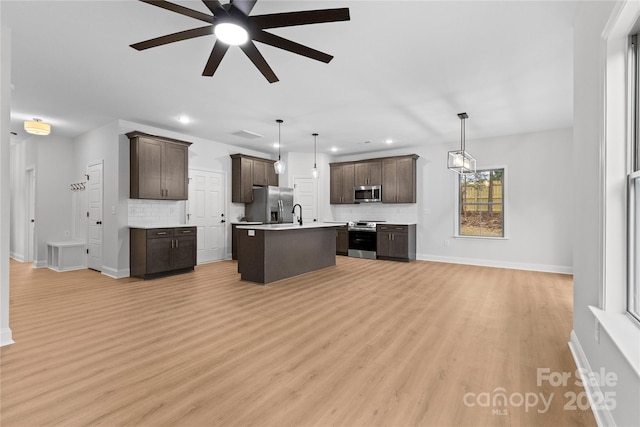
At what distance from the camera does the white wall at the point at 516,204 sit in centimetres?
576

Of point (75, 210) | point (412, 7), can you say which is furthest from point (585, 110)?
point (75, 210)

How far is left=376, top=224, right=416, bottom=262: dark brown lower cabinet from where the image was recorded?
687 centimetres

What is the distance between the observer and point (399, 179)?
736 cm

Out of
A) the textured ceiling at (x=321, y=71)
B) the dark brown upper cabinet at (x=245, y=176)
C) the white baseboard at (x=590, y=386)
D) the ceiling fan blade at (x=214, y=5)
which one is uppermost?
the textured ceiling at (x=321, y=71)

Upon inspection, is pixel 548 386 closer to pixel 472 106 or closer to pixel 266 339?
pixel 266 339

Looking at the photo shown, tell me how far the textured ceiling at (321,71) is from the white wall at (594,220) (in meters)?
0.60

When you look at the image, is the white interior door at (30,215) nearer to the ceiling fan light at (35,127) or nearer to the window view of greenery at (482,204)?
the ceiling fan light at (35,127)

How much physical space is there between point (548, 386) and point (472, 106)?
3.89 meters

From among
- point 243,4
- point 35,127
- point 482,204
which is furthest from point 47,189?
point 482,204

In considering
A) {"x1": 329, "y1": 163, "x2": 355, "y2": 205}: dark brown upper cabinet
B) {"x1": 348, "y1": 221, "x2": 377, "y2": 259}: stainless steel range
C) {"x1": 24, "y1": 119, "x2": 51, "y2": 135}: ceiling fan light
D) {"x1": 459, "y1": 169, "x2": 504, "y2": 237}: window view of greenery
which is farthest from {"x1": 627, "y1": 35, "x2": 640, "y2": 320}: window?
{"x1": 24, "y1": 119, "x2": 51, "y2": 135}: ceiling fan light

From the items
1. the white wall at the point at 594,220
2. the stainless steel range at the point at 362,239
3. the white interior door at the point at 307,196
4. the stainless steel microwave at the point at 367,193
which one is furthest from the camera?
the white interior door at the point at 307,196

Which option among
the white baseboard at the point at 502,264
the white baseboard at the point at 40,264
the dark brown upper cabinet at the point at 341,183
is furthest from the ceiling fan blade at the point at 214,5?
the white baseboard at the point at 40,264

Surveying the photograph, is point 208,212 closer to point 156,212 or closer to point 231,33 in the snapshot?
point 156,212

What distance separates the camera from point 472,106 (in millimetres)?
4562
